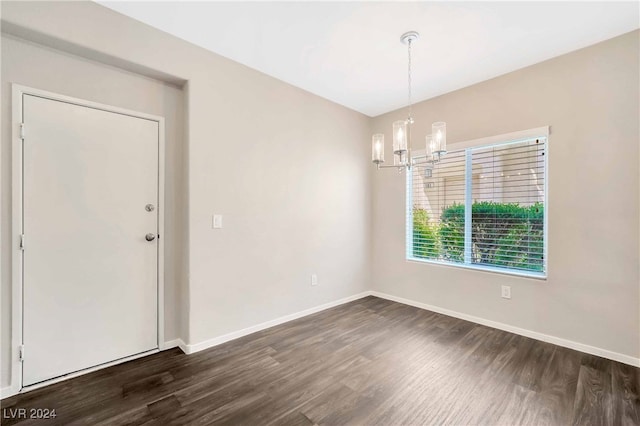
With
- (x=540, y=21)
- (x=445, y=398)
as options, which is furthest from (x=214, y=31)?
(x=445, y=398)

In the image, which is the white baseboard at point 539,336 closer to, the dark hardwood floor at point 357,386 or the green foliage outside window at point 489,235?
the dark hardwood floor at point 357,386

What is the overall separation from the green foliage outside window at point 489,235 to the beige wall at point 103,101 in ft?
9.64

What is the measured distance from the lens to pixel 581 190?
2502mm

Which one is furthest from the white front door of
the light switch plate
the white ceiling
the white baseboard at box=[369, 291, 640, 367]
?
the white baseboard at box=[369, 291, 640, 367]

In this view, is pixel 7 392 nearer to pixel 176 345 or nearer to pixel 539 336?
pixel 176 345

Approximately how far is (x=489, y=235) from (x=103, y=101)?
12.9ft

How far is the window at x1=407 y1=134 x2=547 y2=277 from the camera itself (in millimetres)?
2838

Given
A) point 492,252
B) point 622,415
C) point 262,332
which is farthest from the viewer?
point 492,252

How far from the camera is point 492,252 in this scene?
3.12 metres

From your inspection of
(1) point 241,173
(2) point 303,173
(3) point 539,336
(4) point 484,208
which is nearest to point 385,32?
(2) point 303,173

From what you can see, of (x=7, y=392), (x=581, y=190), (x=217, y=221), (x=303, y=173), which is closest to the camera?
(x=7, y=392)

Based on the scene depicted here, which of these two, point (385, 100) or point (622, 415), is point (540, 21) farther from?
point (622, 415)

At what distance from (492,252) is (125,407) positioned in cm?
356

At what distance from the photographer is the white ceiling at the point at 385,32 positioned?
6.65 ft
